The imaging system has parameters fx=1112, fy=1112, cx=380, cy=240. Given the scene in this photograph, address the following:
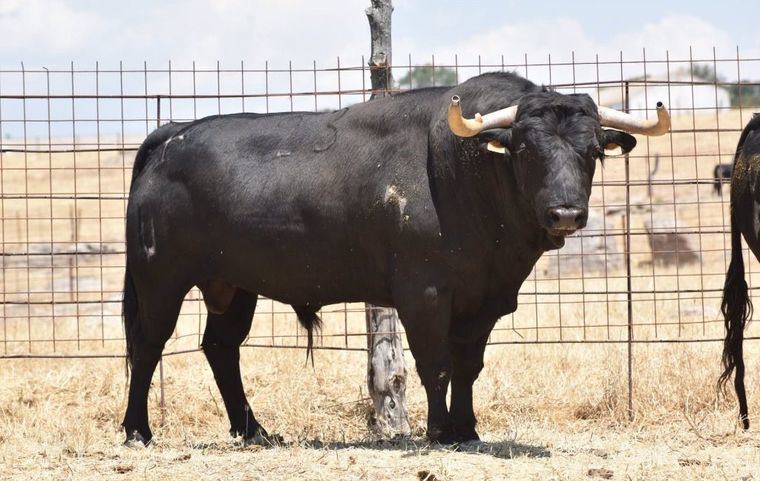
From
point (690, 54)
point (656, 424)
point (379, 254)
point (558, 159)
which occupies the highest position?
point (690, 54)

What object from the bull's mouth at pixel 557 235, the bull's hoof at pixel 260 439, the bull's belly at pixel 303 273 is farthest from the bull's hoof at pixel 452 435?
the bull's mouth at pixel 557 235

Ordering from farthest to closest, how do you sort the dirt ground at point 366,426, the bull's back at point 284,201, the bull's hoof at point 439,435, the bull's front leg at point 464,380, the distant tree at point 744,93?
the distant tree at point 744,93, the bull's front leg at point 464,380, the bull's back at point 284,201, the bull's hoof at point 439,435, the dirt ground at point 366,426

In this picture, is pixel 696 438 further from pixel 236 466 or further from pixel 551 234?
pixel 236 466

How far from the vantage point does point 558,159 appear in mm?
6566

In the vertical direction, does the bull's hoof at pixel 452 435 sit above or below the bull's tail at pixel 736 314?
below

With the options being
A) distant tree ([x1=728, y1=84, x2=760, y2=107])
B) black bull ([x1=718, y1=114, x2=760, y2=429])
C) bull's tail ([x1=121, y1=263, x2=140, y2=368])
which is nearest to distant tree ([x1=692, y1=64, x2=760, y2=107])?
distant tree ([x1=728, y1=84, x2=760, y2=107])

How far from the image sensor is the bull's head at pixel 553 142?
6.48m

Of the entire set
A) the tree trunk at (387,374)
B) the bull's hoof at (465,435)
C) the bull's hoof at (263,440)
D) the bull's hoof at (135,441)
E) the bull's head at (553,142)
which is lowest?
the bull's hoof at (263,440)

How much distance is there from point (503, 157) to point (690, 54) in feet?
9.03

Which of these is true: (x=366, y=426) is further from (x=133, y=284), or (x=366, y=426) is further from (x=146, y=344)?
(x=133, y=284)

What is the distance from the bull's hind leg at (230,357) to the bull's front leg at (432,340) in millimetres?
1754

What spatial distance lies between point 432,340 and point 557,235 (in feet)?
3.49

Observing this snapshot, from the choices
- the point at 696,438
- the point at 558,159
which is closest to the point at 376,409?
the point at 696,438

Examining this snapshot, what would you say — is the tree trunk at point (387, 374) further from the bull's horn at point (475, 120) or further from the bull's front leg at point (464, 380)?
the bull's horn at point (475, 120)
